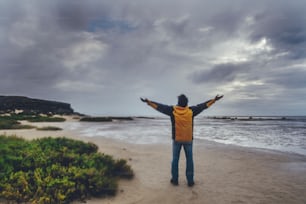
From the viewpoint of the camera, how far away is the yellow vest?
272 inches

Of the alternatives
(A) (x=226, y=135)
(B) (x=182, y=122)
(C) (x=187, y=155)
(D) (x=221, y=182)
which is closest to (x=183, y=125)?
(B) (x=182, y=122)

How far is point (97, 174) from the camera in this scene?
20.3ft

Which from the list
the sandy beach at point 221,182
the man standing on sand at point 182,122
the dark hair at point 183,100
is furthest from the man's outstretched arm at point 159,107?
the sandy beach at point 221,182

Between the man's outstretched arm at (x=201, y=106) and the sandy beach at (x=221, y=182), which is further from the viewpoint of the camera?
the man's outstretched arm at (x=201, y=106)

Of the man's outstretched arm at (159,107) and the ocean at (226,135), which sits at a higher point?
the man's outstretched arm at (159,107)

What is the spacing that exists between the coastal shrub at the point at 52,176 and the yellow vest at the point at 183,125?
1980 mm

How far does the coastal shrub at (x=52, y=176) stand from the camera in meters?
5.34

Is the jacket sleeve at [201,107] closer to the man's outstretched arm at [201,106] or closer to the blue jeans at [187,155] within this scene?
the man's outstretched arm at [201,106]

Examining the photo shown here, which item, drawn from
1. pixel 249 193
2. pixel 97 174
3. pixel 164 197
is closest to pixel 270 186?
pixel 249 193

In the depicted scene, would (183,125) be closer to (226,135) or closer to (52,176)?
(52,176)

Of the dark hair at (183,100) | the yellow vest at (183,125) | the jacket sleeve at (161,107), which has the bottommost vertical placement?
the yellow vest at (183,125)

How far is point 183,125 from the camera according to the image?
6.89 m

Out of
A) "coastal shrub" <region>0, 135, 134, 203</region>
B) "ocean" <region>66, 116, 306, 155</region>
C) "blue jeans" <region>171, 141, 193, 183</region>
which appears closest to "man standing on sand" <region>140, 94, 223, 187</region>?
"blue jeans" <region>171, 141, 193, 183</region>

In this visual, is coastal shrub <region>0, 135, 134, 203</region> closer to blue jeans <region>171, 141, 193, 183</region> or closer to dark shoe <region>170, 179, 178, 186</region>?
dark shoe <region>170, 179, 178, 186</region>
